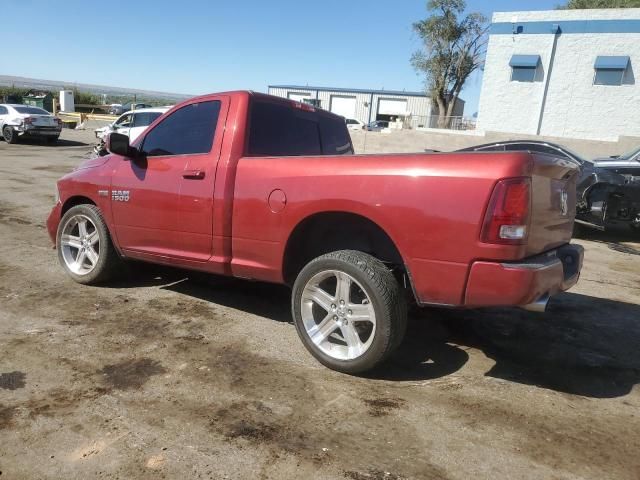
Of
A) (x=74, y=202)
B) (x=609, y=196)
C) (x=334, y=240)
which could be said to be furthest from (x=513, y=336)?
(x=609, y=196)

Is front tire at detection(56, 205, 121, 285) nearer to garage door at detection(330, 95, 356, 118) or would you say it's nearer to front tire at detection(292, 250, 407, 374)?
front tire at detection(292, 250, 407, 374)

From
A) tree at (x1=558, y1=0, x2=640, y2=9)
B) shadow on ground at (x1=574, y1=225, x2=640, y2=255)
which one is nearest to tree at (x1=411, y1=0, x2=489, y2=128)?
tree at (x1=558, y1=0, x2=640, y2=9)

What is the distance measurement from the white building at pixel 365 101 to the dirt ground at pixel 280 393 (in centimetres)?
5662

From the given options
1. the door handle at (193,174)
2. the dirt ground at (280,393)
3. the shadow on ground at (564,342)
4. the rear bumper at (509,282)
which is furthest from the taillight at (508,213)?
the door handle at (193,174)

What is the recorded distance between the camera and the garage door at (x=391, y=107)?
6044 cm

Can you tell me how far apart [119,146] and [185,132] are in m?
0.61

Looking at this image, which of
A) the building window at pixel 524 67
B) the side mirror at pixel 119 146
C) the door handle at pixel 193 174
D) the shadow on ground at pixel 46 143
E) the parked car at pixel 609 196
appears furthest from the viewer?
the building window at pixel 524 67

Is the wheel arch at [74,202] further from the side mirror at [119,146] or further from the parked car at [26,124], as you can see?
the parked car at [26,124]

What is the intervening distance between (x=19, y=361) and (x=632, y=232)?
1039cm

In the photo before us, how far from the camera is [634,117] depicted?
24094mm

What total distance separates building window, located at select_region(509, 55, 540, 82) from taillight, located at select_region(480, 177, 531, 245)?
25.9 m

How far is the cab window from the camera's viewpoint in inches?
167

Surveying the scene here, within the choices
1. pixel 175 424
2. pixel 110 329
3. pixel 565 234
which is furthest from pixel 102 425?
pixel 565 234

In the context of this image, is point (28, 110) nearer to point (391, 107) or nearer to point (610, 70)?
point (610, 70)
